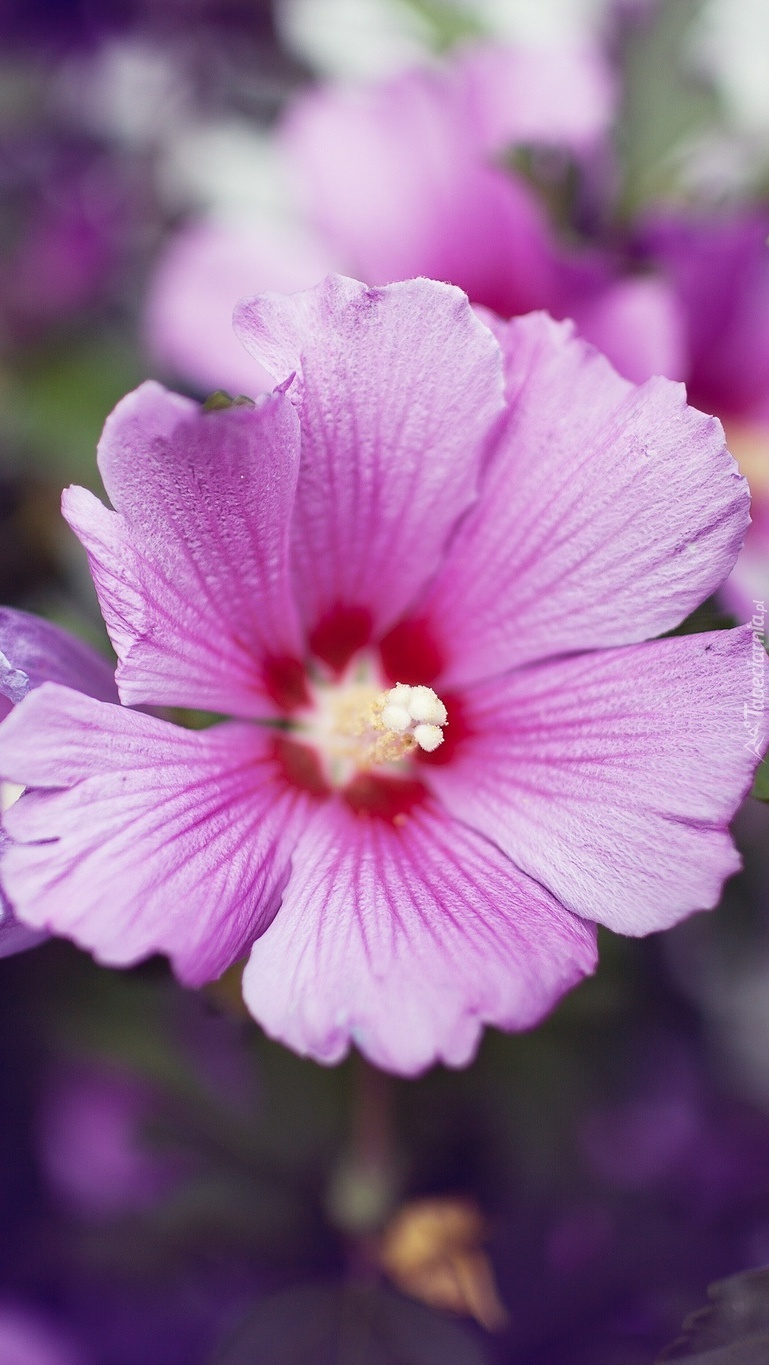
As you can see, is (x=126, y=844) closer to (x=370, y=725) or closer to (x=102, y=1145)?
(x=370, y=725)

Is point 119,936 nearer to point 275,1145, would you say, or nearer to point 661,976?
point 275,1145

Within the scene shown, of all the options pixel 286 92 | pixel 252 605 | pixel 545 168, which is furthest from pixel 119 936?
pixel 286 92

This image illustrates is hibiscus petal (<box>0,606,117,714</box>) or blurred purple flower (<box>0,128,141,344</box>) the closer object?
hibiscus petal (<box>0,606,117,714</box>)

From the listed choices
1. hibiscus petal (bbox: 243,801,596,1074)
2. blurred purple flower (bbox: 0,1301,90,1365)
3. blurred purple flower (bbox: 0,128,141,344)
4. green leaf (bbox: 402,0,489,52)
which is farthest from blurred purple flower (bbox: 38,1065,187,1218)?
green leaf (bbox: 402,0,489,52)

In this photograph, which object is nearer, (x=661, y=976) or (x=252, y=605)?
(x=252, y=605)

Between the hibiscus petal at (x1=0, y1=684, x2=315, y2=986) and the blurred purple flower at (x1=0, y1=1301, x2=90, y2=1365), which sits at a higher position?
the hibiscus petal at (x1=0, y1=684, x2=315, y2=986)

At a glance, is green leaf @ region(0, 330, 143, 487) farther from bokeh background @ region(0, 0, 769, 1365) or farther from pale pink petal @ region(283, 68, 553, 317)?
pale pink petal @ region(283, 68, 553, 317)

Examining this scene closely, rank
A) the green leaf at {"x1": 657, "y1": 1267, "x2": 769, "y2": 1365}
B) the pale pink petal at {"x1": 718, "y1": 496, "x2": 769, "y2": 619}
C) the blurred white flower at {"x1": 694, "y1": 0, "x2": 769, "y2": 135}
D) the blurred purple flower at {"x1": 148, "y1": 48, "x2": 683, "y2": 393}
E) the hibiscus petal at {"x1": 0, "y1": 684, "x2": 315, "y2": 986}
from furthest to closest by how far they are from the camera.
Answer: the blurred white flower at {"x1": 694, "y1": 0, "x2": 769, "y2": 135} → the blurred purple flower at {"x1": 148, "y1": 48, "x2": 683, "y2": 393} → the pale pink petal at {"x1": 718, "y1": 496, "x2": 769, "y2": 619} → the green leaf at {"x1": 657, "y1": 1267, "x2": 769, "y2": 1365} → the hibiscus petal at {"x1": 0, "y1": 684, "x2": 315, "y2": 986}
